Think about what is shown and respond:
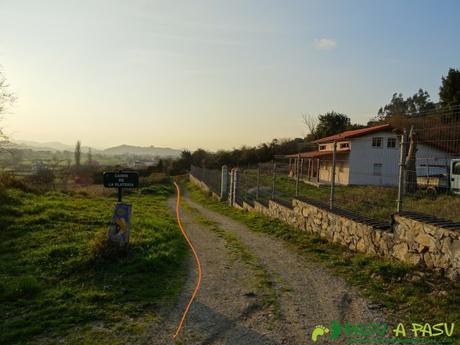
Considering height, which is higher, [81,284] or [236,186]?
[236,186]

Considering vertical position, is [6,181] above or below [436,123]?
below

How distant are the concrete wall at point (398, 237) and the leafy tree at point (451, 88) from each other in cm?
3207

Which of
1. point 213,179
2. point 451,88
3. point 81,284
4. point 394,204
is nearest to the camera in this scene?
point 81,284

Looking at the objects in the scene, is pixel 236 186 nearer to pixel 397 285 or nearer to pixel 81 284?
pixel 81 284

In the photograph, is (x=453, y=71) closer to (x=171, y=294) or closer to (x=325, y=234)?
(x=325, y=234)

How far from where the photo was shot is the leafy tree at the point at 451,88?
33.8 metres

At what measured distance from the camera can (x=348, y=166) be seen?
2675cm

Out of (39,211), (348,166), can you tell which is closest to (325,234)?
(39,211)

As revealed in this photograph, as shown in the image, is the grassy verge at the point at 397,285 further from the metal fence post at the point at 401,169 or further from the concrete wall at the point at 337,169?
the concrete wall at the point at 337,169

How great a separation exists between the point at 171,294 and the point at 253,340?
1795mm

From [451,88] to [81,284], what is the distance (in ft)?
128

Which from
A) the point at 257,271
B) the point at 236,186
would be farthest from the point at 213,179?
the point at 257,271

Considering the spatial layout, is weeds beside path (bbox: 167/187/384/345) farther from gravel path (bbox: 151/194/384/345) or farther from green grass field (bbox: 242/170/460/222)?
green grass field (bbox: 242/170/460/222)

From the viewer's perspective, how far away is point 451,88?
1361 inches
